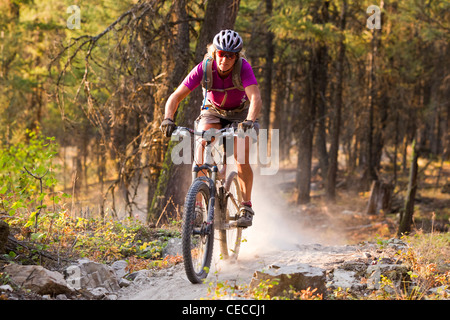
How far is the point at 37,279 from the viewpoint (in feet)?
13.5

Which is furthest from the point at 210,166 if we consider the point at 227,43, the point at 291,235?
the point at 291,235

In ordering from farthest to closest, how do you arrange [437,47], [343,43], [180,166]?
1. [437,47]
2. [343,43]
3. [180,166]

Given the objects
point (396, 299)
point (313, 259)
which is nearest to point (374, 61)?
point (313, 259)

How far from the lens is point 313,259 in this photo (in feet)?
18.5

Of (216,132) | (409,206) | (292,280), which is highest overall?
(216,132)

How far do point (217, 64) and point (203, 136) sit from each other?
0.87 metres

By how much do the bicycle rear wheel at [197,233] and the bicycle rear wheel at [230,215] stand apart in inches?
17.7

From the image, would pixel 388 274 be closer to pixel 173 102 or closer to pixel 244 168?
pixel 244 168

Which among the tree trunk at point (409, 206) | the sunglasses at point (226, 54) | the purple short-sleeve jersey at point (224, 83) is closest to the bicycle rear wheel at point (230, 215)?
the purple short-sleeve jersey at point (224, 83)

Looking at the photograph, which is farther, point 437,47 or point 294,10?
point 437,47

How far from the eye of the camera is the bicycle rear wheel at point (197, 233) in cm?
441

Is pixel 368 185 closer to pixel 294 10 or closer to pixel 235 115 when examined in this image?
pixel 294 10

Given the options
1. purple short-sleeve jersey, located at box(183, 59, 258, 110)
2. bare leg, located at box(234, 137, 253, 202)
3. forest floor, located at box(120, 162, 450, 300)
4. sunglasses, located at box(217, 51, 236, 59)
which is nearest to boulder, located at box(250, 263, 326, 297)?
forest floor, located at box(120, 162, 450, 300)

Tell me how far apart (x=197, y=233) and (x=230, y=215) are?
979 mm
